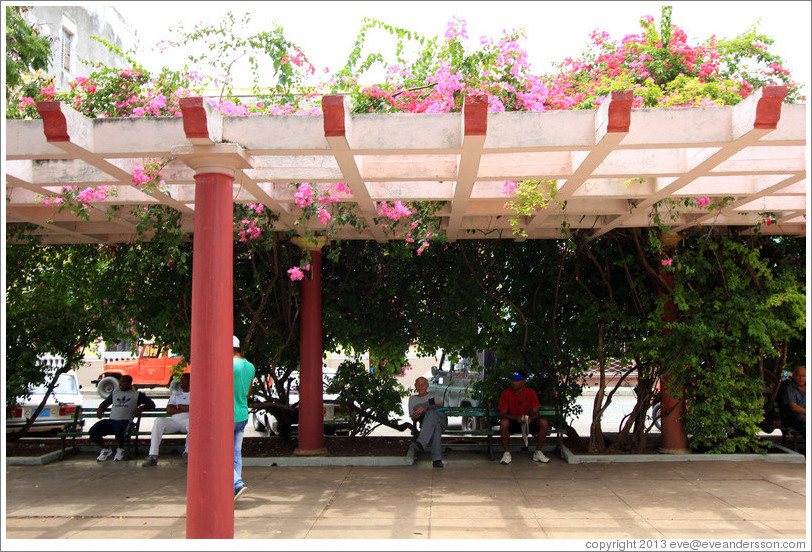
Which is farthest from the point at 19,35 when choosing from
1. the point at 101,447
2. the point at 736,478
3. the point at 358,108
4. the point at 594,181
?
the point at 736,478

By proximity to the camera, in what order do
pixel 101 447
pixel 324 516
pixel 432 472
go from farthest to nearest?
pixel 101 447, pixel 432 472, pixel 324 516

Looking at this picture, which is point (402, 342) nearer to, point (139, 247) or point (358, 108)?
point (139, 247)

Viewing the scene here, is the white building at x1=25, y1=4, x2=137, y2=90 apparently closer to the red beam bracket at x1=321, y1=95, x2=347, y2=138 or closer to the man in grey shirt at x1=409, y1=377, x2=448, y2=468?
the man in grey shirt at x1=409, y1=377, x2=448, y2=468

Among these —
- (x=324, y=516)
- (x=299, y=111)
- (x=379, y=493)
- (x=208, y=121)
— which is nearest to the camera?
(x=208, y=121)

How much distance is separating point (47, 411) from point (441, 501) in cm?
791

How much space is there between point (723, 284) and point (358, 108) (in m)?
5.72

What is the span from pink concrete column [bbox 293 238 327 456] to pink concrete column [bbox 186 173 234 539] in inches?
164

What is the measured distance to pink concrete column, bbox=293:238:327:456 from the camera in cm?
973

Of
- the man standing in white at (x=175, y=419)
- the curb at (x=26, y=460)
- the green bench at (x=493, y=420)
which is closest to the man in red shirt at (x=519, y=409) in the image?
the green bench at (x=493, y=420)

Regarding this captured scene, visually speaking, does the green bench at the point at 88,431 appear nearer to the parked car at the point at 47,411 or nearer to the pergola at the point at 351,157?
the parked car at the point at 47,411

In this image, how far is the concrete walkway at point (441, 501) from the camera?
6.03 meters

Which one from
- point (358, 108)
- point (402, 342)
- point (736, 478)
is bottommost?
point (736, 478)

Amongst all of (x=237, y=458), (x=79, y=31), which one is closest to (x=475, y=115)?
(x=237, y=458)

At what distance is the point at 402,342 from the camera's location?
10883 millimetres
